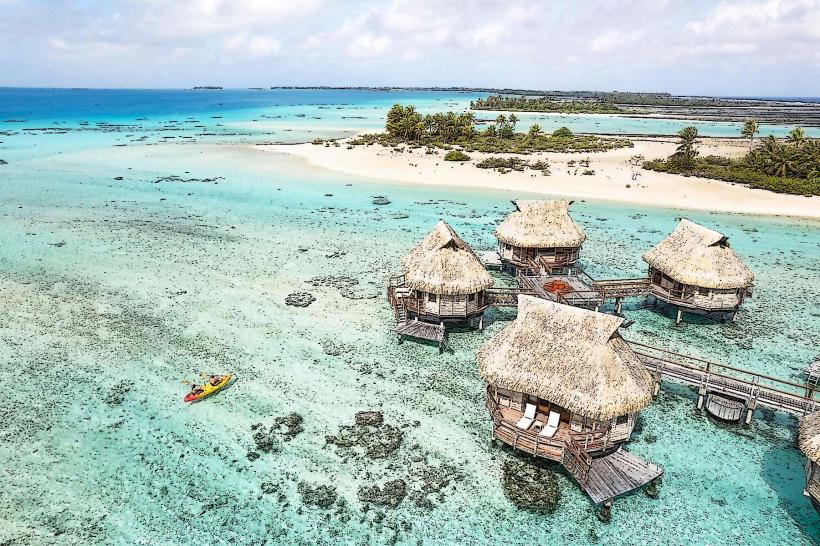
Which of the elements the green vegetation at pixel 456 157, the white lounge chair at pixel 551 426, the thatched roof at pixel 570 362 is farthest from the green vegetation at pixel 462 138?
the white lounge chair at pixel 551 426

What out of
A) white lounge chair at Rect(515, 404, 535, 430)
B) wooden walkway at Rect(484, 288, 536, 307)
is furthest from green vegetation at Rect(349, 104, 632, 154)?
white lounge chair at Rect(515, 404, 535, 430)

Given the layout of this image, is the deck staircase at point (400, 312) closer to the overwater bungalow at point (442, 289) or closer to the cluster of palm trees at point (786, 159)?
the overwater bungalow at point (442, 289)

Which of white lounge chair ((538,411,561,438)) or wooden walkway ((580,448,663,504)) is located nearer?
wooden walkway ((580,448,663,504))

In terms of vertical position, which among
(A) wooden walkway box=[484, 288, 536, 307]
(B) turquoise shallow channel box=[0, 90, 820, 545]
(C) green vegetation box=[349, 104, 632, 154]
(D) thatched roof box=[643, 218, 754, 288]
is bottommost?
(B) turquoise shallow channel box=[0, 90, 820, 545]

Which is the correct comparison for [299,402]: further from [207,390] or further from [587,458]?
[587,458]

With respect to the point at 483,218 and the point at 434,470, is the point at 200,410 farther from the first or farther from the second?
the point at 483,218

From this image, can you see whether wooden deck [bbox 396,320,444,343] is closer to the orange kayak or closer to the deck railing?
the deck railing

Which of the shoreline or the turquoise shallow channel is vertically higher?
the shoreline
